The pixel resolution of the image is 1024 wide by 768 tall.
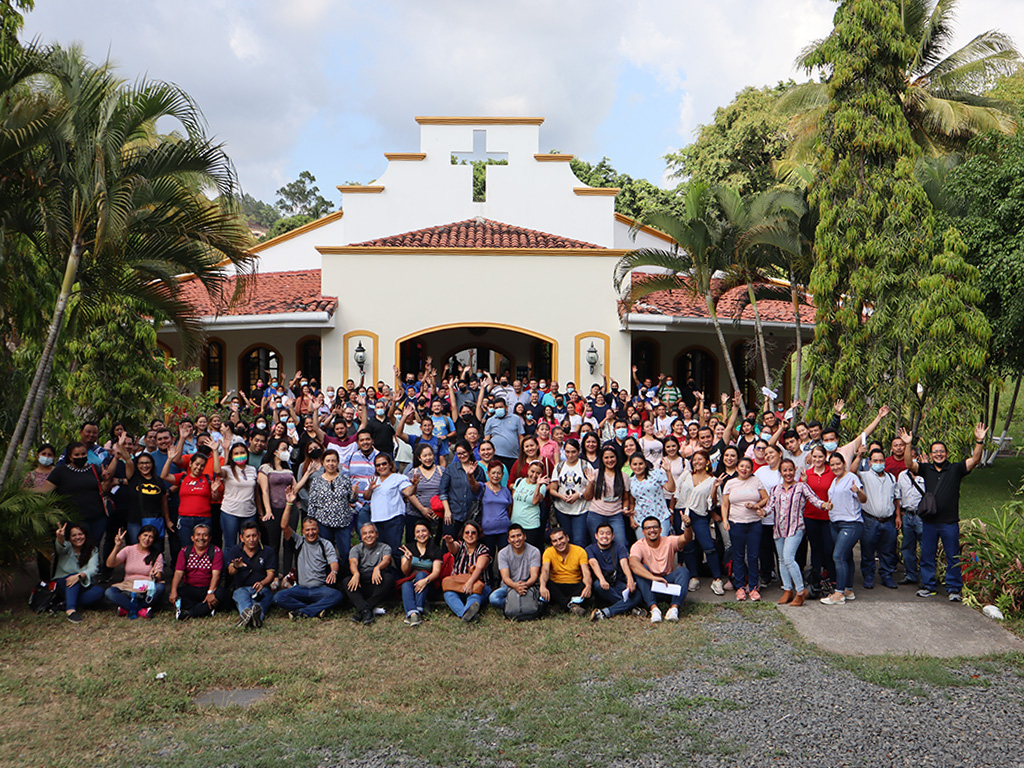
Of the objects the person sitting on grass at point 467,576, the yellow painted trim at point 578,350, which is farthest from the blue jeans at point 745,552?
the yellow painted trim at point 578,350

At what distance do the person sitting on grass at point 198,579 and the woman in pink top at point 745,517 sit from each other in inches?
195

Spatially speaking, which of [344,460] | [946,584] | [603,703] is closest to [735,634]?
[603,703]

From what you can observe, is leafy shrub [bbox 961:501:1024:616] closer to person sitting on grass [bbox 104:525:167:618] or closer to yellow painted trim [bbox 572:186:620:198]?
person sitting on grass [bbox 104:525:167:618]

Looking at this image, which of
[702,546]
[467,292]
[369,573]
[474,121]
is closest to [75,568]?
[369,573]

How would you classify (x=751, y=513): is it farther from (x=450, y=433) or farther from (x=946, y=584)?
(x=450, y=433)

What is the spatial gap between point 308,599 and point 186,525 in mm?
1588

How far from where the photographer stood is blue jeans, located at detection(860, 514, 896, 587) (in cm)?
861

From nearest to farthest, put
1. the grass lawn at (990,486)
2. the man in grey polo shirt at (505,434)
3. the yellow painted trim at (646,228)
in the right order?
the man in grey polo shirt at (505,434) → the grass lawn at (990,486) → the yellow painted trim at (646,228)

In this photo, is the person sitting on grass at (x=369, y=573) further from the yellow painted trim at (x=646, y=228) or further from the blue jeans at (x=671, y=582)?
the yellow painted trim at (x=646, y=228)

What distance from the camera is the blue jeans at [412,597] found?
7.92 meters

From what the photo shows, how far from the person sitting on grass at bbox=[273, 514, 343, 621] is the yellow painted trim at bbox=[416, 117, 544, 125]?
15.2m

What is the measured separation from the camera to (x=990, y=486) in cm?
1515

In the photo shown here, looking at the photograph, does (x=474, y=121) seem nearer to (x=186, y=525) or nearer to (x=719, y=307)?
(x=719, y=307)

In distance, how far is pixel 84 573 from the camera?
8.02 metres
